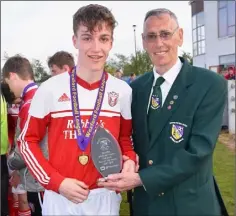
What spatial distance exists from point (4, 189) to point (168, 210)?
2.37 meters

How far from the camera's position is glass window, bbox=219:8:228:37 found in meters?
22.4

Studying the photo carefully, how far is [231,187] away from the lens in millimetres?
5555

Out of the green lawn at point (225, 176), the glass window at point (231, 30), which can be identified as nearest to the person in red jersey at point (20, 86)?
the green lawn at point (225, 176)

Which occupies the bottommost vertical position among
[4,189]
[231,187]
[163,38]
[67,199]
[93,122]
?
[231,187]

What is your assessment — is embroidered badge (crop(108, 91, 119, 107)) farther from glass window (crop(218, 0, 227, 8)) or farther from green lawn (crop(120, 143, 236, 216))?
glass window (crop(218, 0, 227, 8))

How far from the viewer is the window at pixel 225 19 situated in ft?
71.1

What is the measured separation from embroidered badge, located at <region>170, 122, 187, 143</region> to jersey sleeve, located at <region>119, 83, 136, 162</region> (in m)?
0.27

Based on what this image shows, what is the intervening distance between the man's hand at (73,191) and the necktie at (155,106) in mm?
553

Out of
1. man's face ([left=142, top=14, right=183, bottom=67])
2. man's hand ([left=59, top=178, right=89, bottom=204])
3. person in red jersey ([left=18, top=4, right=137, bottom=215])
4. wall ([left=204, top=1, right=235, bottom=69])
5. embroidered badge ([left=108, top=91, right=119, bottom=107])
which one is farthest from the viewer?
wall ([left=204, top=1, right=235, bottom=69])

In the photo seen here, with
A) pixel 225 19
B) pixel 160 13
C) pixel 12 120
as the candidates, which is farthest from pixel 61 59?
pixel 225 19

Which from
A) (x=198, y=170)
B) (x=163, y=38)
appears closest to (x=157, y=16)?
(x=163, y=38)

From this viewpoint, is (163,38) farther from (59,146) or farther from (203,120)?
(59,146)

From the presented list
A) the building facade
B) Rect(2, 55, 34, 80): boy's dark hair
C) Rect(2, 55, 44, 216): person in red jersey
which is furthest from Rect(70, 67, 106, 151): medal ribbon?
the building facade

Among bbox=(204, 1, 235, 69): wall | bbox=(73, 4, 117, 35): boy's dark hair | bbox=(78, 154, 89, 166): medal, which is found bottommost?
bbox=(78, 154, 89, 166): medal
